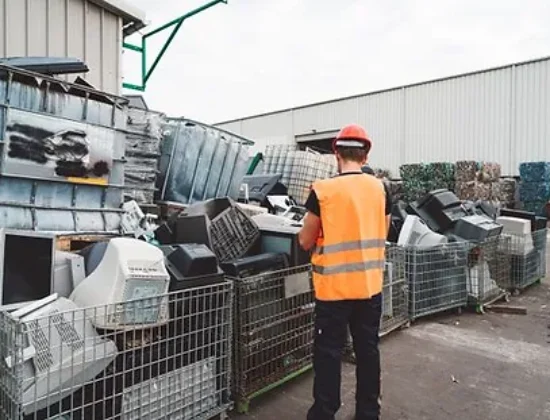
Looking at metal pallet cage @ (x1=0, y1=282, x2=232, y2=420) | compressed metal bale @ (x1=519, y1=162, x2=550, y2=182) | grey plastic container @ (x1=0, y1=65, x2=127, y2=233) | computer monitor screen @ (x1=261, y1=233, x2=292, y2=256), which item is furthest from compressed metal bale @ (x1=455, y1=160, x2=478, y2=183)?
metal pallet cage @ (x1=0, y1=282, x2=232, y2=420)

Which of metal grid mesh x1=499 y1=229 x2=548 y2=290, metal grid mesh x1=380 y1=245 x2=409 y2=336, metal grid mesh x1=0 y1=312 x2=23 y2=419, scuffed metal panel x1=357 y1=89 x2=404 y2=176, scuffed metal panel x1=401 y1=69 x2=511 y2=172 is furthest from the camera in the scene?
scuffed metal panel x1=357 y1=89 x2=404 y2=176

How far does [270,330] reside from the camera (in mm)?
2510

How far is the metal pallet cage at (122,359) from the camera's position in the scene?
157 centimetres

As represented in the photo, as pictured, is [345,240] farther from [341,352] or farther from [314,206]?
[341,352]

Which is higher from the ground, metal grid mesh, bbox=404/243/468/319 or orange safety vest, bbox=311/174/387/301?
orange safety vest, bbox=311/174/387/301

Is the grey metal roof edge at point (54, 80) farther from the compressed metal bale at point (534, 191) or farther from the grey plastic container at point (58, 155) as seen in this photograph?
the compressed metal bale at point (534, 191)

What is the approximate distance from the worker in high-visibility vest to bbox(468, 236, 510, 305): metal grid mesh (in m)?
2.78

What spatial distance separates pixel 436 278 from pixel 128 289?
10.8ft

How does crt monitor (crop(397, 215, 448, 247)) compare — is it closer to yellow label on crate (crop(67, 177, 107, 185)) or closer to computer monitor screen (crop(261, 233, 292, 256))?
computer monitor screen (crop(261, 233, 292, 256))

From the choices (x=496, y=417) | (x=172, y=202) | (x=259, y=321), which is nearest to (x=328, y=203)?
(x=259, y=321)

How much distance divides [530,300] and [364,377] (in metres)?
3.93

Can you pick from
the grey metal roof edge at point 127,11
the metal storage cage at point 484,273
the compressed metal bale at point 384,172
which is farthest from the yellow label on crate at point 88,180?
the compressed metal bale at point 384,172

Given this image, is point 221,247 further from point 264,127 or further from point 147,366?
point 264,127

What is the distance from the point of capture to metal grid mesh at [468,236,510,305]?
4473 mm
